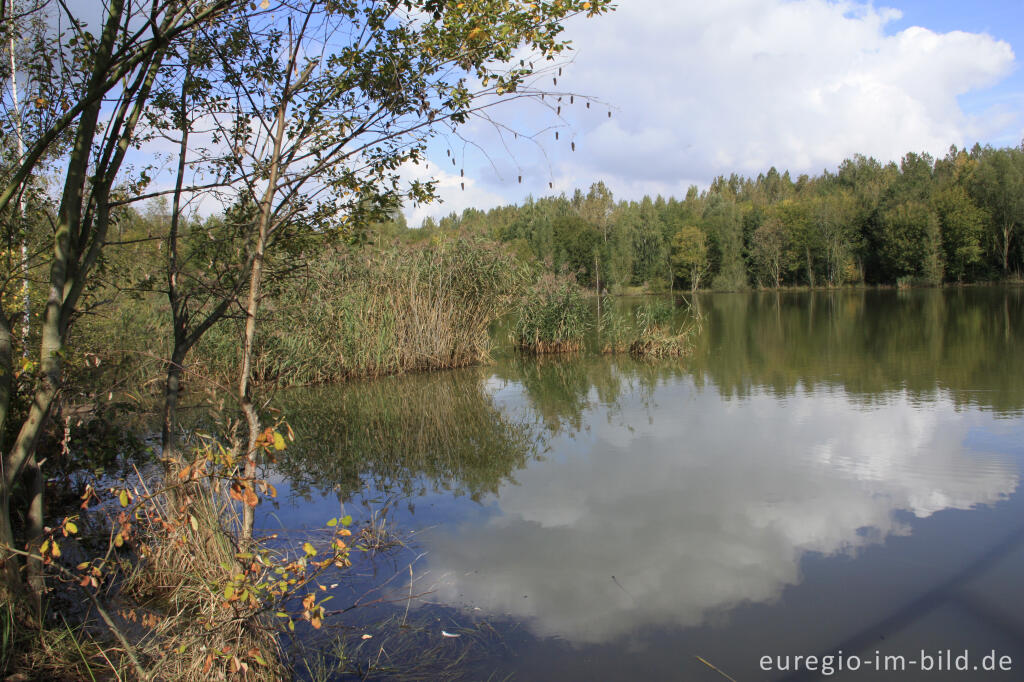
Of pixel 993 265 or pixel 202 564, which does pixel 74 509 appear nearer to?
pixel 202 564

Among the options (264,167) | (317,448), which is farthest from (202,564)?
(317,448)

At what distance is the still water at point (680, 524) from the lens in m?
3.89

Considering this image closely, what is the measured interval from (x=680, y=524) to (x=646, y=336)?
10.8 metres

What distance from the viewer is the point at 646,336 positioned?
1623cm

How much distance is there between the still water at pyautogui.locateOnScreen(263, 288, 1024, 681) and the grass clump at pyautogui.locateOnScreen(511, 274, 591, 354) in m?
5.03

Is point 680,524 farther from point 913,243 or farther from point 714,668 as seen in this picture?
point 913,243

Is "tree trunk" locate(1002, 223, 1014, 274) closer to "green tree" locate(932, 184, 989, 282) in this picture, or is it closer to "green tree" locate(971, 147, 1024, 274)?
"green tree" locate(971, 147, 1024, 274)

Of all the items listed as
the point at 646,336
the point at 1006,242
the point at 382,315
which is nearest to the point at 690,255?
the point at 1006,242

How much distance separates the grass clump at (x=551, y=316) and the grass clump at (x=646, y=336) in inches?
27.9

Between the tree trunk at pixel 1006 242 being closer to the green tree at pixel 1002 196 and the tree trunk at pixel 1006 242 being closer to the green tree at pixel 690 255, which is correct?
the green tree at pixel 1002 196

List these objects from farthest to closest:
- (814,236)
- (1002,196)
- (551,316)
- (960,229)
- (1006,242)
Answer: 1. (814,236)
2. (960,229)
3. (1002,196)
4. (1006,242)
5. (551,316)

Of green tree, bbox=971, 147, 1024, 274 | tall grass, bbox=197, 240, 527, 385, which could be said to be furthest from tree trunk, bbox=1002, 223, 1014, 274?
tall grass, bbox=197, 240, 527, 385

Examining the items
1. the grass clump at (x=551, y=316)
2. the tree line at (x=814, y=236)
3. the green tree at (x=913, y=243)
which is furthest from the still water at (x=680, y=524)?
the green tree at (x=913, y=243)

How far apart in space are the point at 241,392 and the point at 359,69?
1.92 meters
